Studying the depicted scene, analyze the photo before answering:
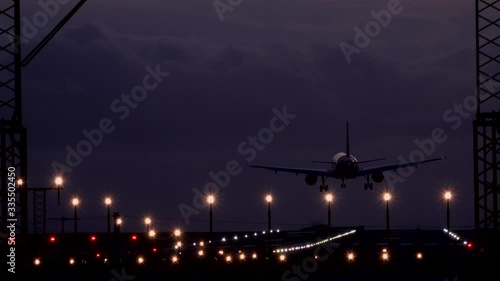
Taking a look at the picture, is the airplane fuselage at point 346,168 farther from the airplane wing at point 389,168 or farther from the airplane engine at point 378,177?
the airplane wing at point 389,168

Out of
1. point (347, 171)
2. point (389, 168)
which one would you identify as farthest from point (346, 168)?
point (389, 168)

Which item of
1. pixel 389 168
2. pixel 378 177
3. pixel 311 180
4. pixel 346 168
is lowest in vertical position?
pixel 311 180

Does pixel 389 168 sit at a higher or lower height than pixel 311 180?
higher

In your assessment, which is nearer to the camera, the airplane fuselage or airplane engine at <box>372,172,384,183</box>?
the airplane fuselage

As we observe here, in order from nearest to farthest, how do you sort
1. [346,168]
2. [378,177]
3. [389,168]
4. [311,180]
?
[346,168]
[311,180]
[378,177]
[389,168]

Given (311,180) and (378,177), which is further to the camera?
(378,177)

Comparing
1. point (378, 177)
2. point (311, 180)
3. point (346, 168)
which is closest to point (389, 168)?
point (378, 177)

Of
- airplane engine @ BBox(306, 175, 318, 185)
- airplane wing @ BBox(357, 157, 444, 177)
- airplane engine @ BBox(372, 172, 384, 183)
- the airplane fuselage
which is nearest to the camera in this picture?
the airplane fuselage

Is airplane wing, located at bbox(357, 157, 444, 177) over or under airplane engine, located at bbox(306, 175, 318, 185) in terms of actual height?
over

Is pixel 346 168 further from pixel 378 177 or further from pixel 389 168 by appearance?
pixel 389 168

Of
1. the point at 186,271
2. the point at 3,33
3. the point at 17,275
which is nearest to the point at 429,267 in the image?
the point at 186,271

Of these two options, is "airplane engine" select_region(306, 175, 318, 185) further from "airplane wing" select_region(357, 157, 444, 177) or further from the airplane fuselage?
"airplane wing" select_region(357, 157, 444, 177)

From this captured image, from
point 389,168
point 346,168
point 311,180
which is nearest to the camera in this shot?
point 346,168

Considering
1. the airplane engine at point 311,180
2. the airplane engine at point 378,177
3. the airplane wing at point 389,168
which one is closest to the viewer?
the airplane engine at point 311,180
